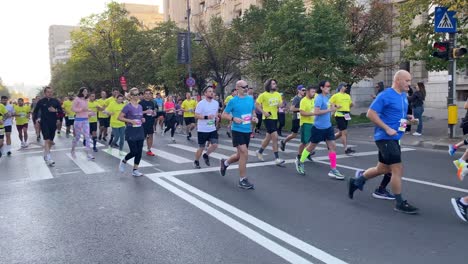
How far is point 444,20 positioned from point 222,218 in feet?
34.1

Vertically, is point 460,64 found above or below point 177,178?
above

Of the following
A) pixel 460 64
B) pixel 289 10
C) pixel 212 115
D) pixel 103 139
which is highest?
pixel 289 10

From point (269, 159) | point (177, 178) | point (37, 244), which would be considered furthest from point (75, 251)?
point (269, 159)

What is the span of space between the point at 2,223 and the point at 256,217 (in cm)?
334

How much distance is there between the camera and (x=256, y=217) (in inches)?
230

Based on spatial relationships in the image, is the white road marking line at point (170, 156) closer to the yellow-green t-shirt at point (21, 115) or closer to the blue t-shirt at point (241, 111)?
the blue t-shirt at point (241, 111)

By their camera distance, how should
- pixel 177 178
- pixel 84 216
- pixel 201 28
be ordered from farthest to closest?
pixel 201 28
pixel 177 178
pixel 84 216

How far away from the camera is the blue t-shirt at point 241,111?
25.6 feet

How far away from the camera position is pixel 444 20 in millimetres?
13062

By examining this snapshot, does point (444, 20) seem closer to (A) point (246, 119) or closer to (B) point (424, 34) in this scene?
(B) point (424, 34)

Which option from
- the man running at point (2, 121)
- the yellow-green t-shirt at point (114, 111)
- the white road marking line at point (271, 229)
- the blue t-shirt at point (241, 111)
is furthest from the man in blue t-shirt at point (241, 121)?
the man running at point (2, 121)

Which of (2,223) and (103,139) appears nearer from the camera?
(2,223)

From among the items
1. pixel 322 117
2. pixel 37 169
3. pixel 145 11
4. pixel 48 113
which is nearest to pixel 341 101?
pixel 322 117

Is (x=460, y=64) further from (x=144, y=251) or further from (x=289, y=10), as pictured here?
(x=144, y=251)
